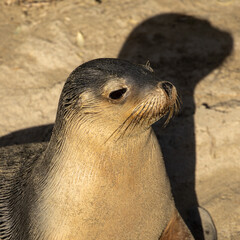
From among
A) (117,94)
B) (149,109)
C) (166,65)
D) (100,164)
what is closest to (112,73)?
(117,94)

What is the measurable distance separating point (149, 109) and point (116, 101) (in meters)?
0.20

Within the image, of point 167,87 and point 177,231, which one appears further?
point 177,231

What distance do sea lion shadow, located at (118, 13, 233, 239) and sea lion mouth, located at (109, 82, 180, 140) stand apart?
177cm

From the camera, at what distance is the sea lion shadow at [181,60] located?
4.41m

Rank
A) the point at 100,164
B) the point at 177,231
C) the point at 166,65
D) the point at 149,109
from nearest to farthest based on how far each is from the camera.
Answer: the point at 149,109 → the point at 100,164 → the point at 177,231 → the point at 166,65

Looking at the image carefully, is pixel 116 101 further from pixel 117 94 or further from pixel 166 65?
pixel 166 65

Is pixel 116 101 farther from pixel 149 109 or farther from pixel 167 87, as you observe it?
pixel 167 87

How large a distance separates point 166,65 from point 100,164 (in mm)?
3056

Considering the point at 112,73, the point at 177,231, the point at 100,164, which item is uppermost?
the point at 112,73

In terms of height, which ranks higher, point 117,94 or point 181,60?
point 117,94

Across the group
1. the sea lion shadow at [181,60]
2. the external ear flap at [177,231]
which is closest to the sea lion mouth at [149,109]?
the external ear flap at [177,231]

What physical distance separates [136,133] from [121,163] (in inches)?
8.6

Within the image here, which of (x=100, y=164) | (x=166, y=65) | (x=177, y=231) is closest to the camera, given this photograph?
(x=100, y=164)

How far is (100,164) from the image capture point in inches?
104
